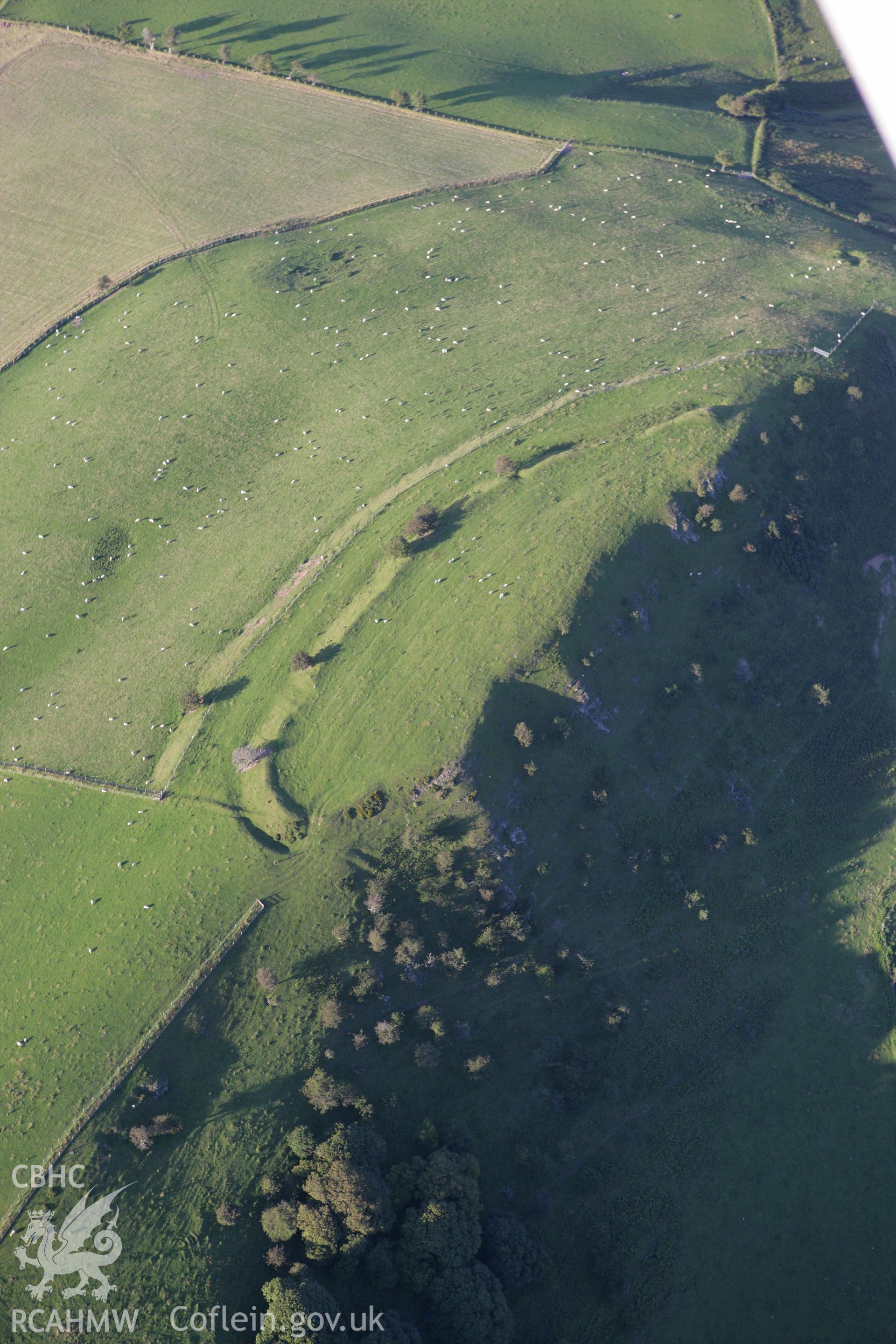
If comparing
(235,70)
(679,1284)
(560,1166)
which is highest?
(235,70)

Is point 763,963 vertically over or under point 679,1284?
over

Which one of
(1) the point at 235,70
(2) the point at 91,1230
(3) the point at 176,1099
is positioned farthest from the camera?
(1) the point at 235,70

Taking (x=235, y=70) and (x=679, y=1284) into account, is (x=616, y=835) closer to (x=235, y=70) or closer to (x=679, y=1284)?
(x=679, y=1284)

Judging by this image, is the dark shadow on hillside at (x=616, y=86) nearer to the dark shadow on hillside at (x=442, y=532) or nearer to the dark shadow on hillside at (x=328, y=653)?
the dark shadow on hillside at (x=442, y=532)

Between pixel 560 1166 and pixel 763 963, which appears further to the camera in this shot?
pixel 763 963

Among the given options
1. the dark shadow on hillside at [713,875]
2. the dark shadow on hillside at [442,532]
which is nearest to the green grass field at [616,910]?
the dark shadow on hillside at [713,875]

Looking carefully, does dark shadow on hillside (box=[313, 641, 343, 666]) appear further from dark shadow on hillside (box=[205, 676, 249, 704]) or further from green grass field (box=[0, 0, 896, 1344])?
dark shadow on hillside (box=[205, 676, 249, 704])

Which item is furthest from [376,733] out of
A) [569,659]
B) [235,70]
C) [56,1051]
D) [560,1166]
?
[235,70]
